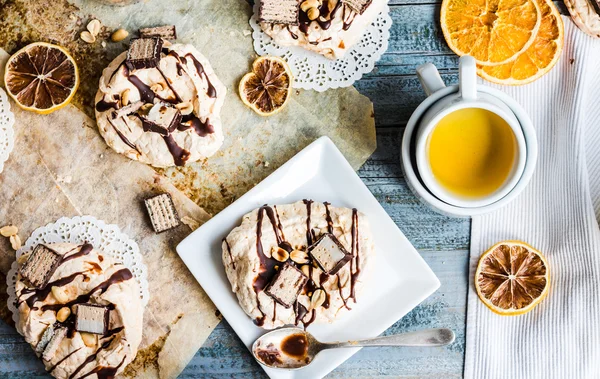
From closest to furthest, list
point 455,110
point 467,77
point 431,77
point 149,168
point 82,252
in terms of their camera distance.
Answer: point 467,77
point 455,110
point 431,77
point 82,252
point 149,168

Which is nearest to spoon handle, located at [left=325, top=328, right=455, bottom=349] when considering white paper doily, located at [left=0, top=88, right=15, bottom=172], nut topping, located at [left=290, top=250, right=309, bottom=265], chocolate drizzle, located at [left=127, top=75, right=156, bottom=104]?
nut topping, located at [left=290, top=250, right=309, bottom=265]

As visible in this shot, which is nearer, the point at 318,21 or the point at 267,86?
the point at 318,21

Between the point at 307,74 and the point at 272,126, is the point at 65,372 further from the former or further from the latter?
the point at 307,74

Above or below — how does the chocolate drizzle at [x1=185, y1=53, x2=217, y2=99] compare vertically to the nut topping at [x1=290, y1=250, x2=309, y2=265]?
above

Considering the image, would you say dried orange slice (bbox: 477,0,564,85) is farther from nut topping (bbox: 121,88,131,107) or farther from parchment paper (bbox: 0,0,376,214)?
nut topping (bbox: 121,88,131,107)

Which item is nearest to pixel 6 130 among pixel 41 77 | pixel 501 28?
pixel 41 77

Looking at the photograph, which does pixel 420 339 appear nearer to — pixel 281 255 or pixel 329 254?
pixel 329 254
